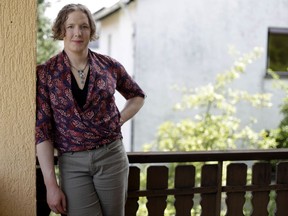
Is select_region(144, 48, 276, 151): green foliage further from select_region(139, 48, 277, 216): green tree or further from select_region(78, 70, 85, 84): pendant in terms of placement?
select_region(78, 70, 85, 84): pendant

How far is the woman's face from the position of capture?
6.09 feet

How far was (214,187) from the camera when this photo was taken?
2.42 meters

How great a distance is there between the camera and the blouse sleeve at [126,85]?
6.79 feet

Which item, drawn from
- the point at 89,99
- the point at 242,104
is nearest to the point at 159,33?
the point at 242,104

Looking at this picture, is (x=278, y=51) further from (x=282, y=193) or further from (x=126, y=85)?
(x=126, y=85)

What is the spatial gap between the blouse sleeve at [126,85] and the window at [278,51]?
22.3ft

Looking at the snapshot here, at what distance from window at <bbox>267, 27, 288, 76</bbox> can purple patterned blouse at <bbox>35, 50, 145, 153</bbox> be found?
707 cm

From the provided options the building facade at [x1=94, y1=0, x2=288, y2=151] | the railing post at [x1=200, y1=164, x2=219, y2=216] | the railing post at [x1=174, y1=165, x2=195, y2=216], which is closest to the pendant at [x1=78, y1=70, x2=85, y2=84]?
the railing post at [x1=174, y1=165, x2=195, y2=216]

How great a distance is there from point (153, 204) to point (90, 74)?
77 cm

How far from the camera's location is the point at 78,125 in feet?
6.10

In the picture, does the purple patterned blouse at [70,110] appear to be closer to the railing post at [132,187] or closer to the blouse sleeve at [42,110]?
the blouse sleeve at [42,110]

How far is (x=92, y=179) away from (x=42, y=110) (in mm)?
325

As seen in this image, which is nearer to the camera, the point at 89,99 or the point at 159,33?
the point at 89,99

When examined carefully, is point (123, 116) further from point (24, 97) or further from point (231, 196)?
point (231, 196)
